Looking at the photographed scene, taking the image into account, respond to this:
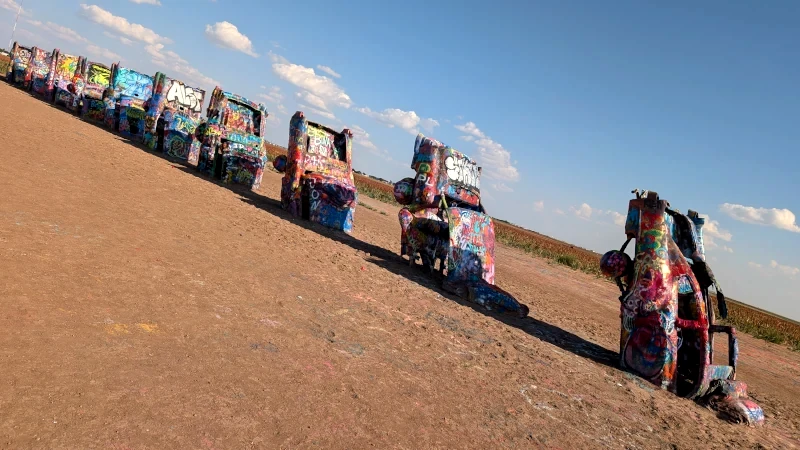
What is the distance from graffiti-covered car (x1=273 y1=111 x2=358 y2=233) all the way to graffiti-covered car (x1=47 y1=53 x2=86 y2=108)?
16.0 meters

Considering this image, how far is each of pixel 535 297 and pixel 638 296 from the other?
5.31 meters

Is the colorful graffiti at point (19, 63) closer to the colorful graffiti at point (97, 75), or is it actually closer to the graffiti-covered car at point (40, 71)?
the graffiti-covered car at point (40, 71)

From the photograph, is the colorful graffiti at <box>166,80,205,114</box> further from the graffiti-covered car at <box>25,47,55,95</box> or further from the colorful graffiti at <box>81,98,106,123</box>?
the graffiti-covered car at <box>25,47,55,95</box>

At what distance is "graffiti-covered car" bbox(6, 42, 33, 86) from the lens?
2802 centimetres

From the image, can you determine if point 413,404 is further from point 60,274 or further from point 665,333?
point 665,333

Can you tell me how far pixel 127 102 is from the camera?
17984mm

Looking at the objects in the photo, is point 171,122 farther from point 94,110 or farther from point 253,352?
point 253,352

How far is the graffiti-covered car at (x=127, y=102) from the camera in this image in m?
17.6

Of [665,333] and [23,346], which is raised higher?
[665,333]

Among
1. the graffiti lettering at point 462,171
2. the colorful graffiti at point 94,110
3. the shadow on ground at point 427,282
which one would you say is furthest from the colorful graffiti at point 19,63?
the graffiti lettering at point 462,171

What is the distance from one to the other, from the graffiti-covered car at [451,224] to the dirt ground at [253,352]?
53 cm

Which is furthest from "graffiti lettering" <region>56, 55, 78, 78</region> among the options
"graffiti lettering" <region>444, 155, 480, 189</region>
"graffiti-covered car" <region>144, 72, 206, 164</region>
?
"graffiti lettering" <region>444, 155, 480, 189</region>

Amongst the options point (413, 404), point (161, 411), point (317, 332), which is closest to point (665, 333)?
point (413, 404)

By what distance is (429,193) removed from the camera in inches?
376
